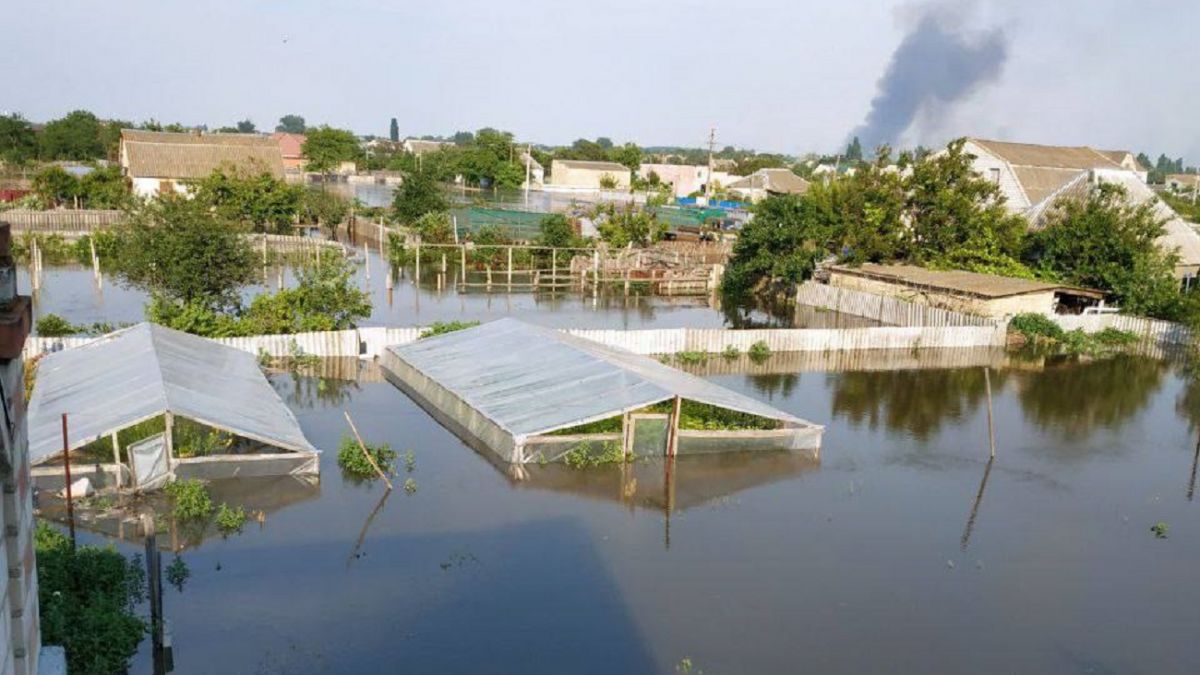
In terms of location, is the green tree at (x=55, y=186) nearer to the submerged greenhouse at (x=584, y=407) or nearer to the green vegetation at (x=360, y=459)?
the submerged greenhouse at (x=584, y=407)

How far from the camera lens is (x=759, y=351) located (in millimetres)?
26297

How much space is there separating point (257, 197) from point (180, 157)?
1241 cm

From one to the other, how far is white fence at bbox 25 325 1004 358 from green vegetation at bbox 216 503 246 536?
8367 mm

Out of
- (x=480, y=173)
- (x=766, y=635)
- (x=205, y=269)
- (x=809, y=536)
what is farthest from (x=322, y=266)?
(x=480, y=173)

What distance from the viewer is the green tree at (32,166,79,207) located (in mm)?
49281

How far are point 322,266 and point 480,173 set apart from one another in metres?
73.7

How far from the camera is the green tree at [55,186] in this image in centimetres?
4928

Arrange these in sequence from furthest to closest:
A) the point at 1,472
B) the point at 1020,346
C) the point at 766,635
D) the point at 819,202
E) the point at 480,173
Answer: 1. the point at 480,173
2. the point at 819,202
3. the point at 1020,346
4. the point at 766,635
5. the point at 1,472

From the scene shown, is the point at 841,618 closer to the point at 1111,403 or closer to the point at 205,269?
the point at 1111,403

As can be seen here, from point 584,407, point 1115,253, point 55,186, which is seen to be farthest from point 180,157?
point 1115,253

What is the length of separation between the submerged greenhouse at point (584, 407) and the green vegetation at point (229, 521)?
15.0 ft

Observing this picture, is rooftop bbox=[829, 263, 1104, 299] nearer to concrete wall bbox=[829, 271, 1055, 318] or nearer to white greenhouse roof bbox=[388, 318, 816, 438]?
concrete wall bbox=[829, 271, 1055, 318]

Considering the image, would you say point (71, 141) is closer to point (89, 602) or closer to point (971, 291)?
point (971, 291)

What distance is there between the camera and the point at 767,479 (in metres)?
16.9
